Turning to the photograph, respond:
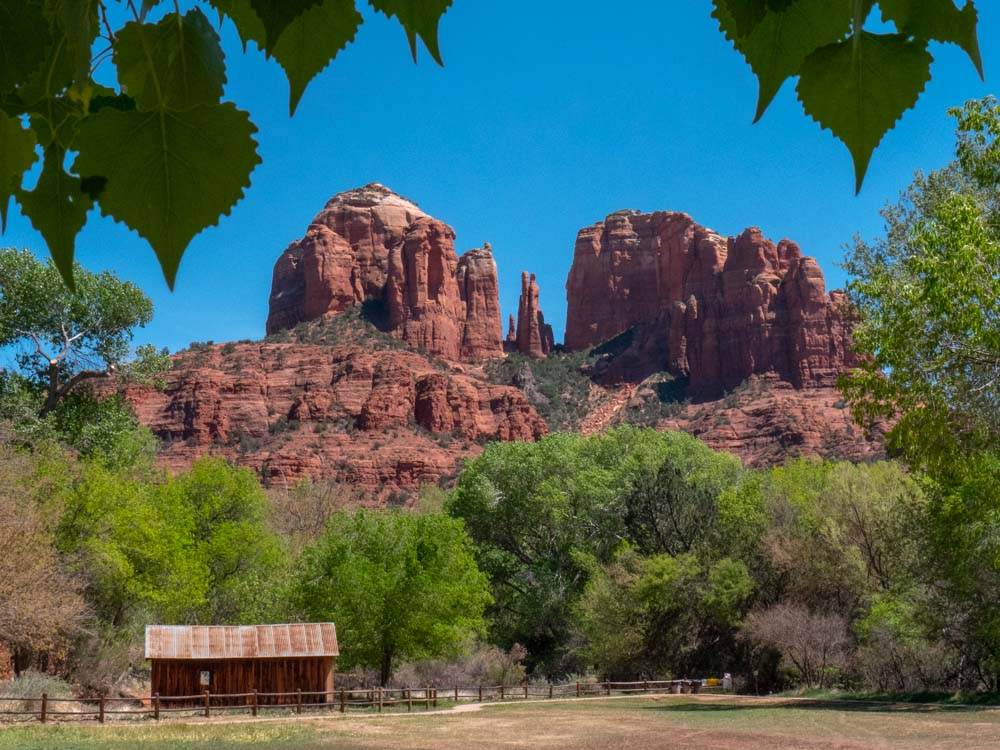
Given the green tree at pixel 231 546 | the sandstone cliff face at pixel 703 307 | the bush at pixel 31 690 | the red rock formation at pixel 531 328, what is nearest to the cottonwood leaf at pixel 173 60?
the bush at pixel 31 690

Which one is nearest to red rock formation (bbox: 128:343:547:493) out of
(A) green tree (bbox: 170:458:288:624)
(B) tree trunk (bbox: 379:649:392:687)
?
(A) green tree (bbox: 170:458:288:624)

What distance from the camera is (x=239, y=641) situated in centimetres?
3070

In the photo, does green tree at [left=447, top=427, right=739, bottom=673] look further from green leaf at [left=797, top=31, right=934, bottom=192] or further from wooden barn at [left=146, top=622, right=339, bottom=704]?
green leaf at [left=797, top=31, right=934, bottom=192]

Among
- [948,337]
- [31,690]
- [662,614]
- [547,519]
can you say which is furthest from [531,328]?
[948,337]

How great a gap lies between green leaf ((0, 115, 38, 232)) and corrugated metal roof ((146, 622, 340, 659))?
101 feet

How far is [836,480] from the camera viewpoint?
3719 centimetres

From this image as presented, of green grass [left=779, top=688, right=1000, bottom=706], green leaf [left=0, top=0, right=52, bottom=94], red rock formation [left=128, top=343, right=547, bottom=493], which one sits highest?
red rock formation [left=128, top=343, right=547, bottom=493]

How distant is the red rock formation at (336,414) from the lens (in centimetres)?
8719

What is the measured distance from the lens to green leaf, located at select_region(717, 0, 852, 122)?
2.46 feet

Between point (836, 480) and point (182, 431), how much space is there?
230 feet

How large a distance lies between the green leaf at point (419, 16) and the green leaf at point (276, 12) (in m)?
0.07

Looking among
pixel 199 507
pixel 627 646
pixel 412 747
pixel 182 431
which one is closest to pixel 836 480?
pixel 627 646

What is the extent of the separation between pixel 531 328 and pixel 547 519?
273 ft

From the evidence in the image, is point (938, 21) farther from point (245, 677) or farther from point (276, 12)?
point (245, 677)
